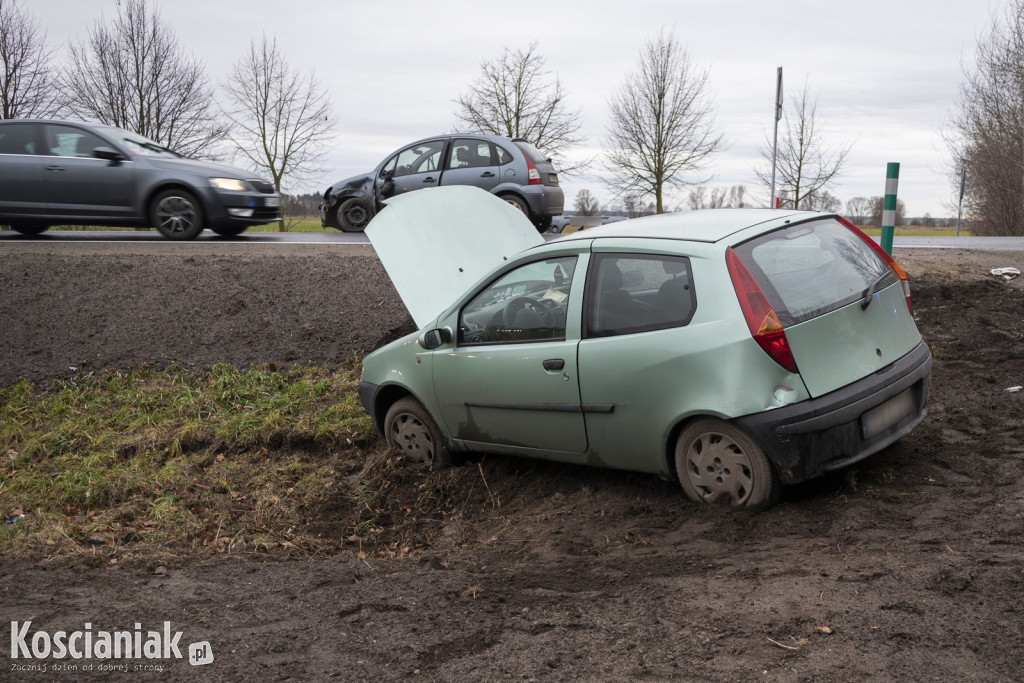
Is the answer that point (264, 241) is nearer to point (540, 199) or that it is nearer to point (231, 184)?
point (231, 184)

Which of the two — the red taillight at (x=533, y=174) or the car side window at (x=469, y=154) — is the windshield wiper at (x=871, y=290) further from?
the car side window at (x=469, y=154)

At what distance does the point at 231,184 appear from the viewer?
40.2ft

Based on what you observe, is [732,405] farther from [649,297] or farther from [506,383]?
[506,383]

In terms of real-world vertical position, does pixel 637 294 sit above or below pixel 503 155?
below

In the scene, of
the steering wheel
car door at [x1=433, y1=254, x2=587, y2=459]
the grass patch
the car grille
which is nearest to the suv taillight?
A: the car grille

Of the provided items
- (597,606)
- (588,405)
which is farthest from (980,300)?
(597,606)

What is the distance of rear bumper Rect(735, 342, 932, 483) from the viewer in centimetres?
396

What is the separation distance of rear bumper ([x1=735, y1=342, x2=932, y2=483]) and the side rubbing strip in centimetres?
78

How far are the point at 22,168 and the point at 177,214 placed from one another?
2.35m

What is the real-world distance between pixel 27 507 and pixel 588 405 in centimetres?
418

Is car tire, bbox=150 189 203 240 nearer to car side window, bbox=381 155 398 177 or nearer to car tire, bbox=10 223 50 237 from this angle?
car tire, bbox=10 223 50 237

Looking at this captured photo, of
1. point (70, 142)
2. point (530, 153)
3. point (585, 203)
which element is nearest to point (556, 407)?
point (530, 153)

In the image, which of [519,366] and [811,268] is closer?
[811,268]

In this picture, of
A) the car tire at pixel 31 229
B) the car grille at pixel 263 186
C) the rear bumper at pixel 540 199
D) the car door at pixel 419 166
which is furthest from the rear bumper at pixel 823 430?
the car tire at pixel 31 229
